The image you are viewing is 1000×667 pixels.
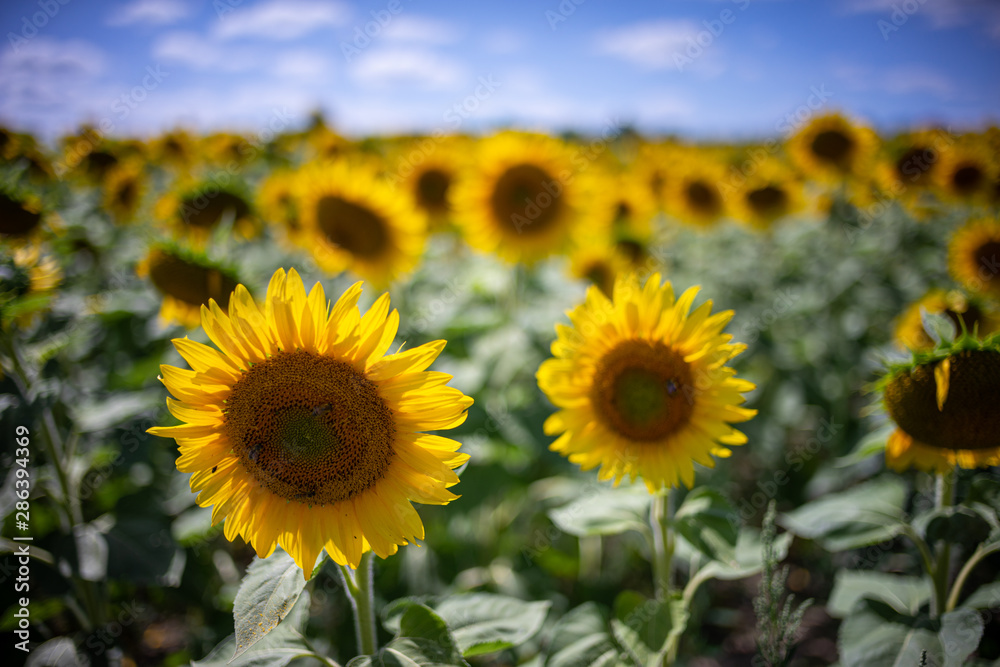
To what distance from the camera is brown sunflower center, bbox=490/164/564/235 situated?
4.27 m

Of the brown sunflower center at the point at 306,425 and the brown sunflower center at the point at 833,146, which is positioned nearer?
the brown sunflower center at the point at 306,425

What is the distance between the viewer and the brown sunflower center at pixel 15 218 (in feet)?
8.66

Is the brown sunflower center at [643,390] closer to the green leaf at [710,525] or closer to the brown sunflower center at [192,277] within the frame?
the green leaf at [710,525]

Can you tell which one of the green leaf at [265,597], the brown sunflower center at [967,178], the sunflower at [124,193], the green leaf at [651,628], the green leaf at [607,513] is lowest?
the green leaf at [651,628]

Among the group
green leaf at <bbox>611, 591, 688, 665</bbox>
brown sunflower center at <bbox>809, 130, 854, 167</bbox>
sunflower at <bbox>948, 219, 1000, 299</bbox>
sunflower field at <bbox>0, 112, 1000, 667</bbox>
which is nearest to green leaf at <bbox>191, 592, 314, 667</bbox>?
sunflower field at <bbox>0, 112, 1000, 667</bbox>

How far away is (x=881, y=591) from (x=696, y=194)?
Answer: 4.71 m

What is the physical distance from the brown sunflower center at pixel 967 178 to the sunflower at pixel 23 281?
6.79 metres

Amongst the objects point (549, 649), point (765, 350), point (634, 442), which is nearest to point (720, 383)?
point (634, 442)

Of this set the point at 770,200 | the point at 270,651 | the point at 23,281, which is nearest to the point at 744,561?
the point at 270,651

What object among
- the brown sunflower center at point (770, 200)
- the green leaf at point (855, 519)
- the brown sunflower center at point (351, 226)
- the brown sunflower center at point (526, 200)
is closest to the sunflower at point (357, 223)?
the brown sunflower center at point (351, 226)

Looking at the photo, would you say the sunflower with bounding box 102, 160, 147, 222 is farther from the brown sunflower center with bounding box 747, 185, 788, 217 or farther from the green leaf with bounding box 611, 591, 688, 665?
the brown sunflower center with bounding box 747, 185, 788, 217

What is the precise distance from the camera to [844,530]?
2211 mm

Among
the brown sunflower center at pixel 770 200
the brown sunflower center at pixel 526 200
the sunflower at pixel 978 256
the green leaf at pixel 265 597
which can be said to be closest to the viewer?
the green leaf at pixel 265 597

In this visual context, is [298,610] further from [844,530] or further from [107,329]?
[107,329]
